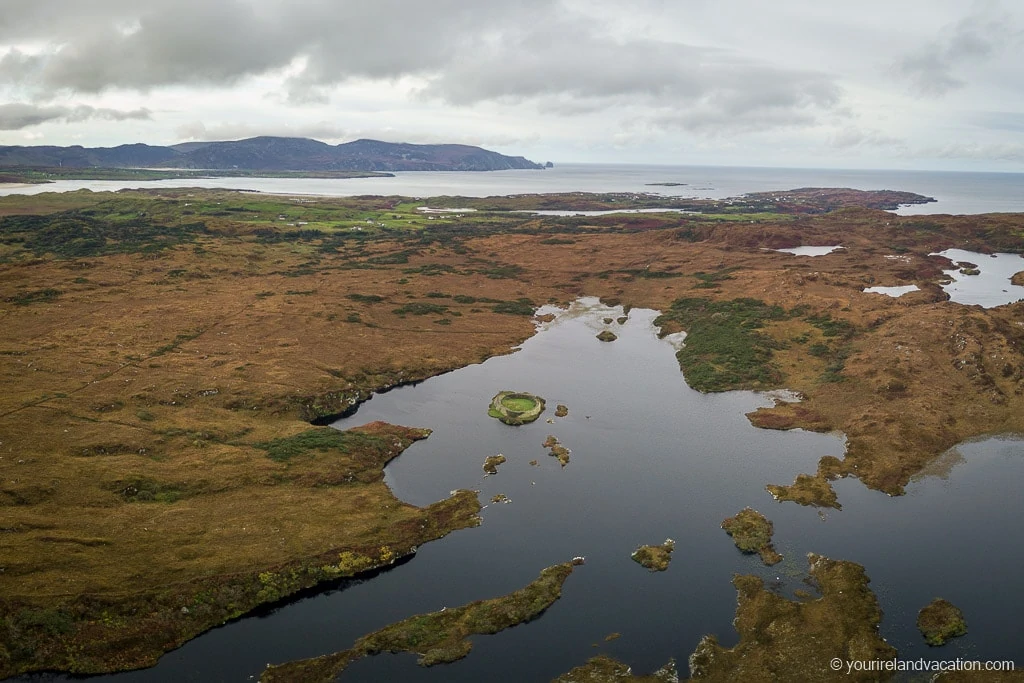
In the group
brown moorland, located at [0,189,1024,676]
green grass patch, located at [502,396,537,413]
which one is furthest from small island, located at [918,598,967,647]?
green grass patch, located at [502,396,537,413]

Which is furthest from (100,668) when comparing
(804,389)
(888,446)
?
(804,389)

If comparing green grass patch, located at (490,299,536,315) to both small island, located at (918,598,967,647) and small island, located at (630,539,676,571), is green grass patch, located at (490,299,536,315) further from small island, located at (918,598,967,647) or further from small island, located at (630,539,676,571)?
small island, located at (918,598,967,647)

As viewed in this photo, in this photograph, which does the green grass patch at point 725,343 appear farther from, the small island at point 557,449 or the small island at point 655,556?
the small island at point 655,556

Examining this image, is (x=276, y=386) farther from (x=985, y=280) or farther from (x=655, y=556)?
(x=985, y=280)

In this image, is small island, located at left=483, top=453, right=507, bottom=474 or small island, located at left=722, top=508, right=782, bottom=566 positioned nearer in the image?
small island, located at left=722, top=508, right=782, bottom=566

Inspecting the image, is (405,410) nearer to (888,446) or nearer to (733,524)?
(733,524)

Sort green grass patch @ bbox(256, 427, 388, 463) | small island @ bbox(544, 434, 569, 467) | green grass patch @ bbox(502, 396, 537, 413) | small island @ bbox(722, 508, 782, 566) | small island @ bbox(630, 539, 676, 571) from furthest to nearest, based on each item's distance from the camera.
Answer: green grass patch @ bbox(502, 396, 537, 413), small island @ bbox(544, 434, 569, 467), green grass patch @ bbox(256, 427, 388, 463), small island @ bbox(722, 508, 782, 566), small island @ bbox(630, 539, 676, 571)

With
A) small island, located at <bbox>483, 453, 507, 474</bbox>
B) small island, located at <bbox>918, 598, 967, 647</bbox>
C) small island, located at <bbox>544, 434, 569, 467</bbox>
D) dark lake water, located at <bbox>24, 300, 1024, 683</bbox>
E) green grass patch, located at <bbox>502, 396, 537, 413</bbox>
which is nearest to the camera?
small island, located at <bbox>918, 598, 967, 647</bbox>
